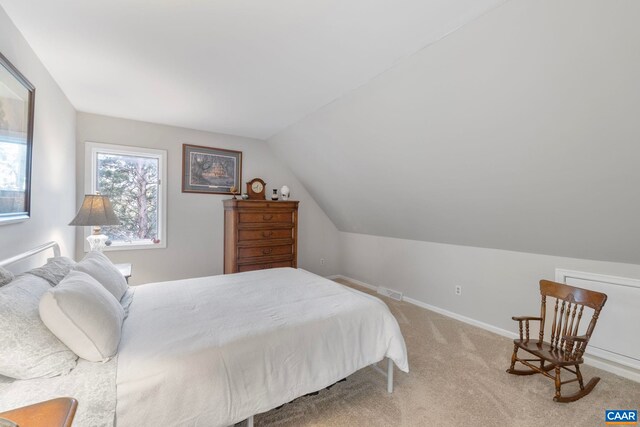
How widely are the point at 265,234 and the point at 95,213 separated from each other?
6.40 ft

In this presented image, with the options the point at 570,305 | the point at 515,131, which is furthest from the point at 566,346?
the point at 515,131

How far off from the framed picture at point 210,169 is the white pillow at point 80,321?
275cm

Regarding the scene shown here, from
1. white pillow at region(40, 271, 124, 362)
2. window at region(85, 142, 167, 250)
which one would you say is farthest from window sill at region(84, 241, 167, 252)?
white pillow at region(40, 271, 124, 362)

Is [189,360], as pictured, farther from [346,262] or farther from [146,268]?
[346,262]

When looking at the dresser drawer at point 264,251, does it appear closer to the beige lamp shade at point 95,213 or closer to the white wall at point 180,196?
the white wall at point 180,196

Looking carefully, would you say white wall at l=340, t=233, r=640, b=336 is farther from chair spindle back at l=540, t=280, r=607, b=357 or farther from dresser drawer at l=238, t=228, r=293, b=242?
dresser drawer at l=238, t=228, r=293, b=242

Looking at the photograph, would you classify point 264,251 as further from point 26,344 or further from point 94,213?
point 26,344

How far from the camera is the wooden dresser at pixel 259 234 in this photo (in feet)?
12.5

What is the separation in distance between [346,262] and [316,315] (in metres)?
3.45

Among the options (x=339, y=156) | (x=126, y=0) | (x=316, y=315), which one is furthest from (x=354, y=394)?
(x=126, y=0)

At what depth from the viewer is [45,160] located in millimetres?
2254

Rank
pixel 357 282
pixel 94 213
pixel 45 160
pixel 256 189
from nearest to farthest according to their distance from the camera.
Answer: pixel 45 160 → pixel 94 213 → pixel 256 189 → pixel 357 282

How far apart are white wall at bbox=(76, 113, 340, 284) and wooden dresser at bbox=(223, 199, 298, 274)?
0.82 ft

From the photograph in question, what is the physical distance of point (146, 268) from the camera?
367 cm
